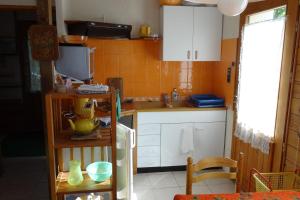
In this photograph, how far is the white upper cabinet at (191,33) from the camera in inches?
133

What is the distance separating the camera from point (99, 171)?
206cm

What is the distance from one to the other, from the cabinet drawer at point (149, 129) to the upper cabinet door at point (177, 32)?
0.85 metres

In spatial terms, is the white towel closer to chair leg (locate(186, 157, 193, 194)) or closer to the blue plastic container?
the blue plastic container

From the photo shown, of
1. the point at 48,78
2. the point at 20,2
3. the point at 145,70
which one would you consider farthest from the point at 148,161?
the point at 20,2

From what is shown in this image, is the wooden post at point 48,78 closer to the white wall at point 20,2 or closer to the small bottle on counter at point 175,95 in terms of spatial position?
the white wall at point 20,2

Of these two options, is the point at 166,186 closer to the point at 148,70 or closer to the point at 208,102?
the point at 208,102

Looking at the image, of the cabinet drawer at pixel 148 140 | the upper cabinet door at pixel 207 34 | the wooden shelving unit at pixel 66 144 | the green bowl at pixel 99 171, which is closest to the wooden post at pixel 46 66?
the wooden shelving unit at pixel 66 144

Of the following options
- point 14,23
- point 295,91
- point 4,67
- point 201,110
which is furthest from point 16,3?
point 295,91

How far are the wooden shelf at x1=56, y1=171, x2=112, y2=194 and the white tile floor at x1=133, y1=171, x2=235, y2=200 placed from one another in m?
0.99

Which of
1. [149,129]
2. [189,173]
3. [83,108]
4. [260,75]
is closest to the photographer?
[189,173]

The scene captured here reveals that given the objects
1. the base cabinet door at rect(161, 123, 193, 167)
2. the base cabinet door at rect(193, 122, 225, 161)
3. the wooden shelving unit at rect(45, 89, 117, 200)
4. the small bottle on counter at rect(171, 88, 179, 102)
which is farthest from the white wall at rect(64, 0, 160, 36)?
the wooden shelving unit at rect(45, 89, 117, 200)

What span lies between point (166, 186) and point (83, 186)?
1396mm

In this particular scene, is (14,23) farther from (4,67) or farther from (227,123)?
(227,123)

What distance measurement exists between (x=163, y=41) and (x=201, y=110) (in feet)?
Result: 3.20
